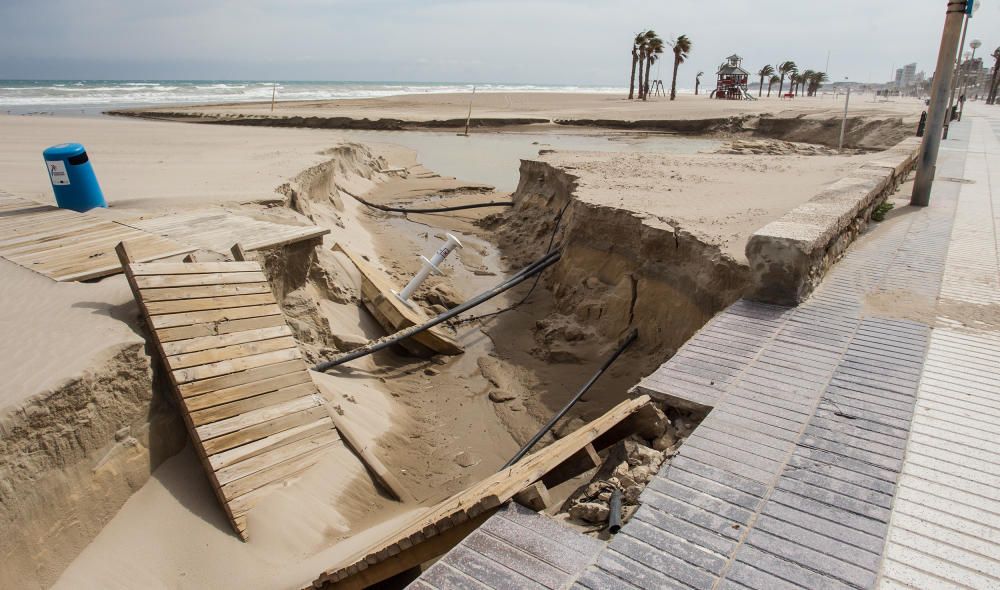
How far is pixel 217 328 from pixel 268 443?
1024 mm

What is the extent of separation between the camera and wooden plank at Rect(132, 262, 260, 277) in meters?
4.79

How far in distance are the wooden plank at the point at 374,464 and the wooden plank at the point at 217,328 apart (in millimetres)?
873

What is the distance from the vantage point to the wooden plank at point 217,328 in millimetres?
4512

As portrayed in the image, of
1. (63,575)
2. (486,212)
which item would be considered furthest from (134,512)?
(486,212)

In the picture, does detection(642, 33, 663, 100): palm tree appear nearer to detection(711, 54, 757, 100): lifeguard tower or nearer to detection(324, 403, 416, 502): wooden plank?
detection(711, 54, 757, 100): lifeguard tower

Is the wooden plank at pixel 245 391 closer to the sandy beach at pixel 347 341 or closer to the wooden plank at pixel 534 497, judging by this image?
the sandy beach at pixel 347 341

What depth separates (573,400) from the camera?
601 centimetres

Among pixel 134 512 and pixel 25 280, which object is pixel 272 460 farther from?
pixel 25 280

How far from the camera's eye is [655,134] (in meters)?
29.1

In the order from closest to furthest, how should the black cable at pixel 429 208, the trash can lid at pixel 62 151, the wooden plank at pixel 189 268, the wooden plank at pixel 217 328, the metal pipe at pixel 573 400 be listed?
the wooden plank at pixel 217 328 → the wooden plank at pixel 189 268 → the metal pipe at pixel 573 400 → the trash can lid at pixel 62 151 → the black cable at pixel 429 208

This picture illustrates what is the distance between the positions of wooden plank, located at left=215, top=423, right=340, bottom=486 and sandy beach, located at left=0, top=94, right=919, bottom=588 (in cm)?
16

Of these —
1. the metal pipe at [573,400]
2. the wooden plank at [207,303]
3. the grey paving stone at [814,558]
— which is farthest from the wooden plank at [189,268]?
the grey paving stone at [814,558]

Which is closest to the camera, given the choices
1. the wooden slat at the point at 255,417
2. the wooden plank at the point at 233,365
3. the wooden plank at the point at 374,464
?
the wooden slat at the point at 255,417

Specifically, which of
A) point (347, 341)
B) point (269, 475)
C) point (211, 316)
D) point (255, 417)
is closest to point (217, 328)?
point (211, 316)
